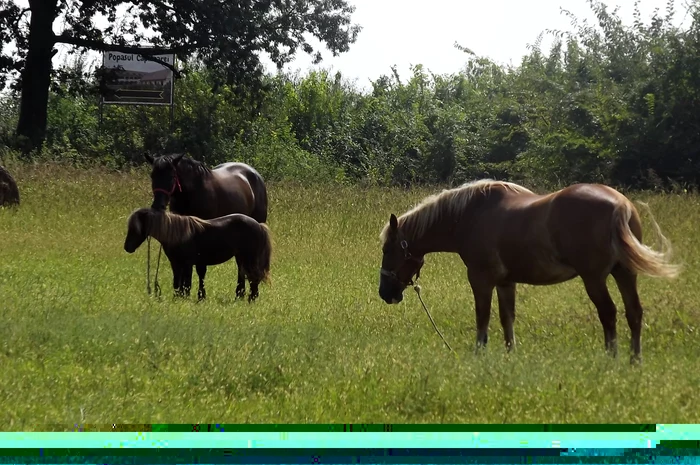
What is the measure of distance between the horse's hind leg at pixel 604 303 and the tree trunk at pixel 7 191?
16974 millimetres

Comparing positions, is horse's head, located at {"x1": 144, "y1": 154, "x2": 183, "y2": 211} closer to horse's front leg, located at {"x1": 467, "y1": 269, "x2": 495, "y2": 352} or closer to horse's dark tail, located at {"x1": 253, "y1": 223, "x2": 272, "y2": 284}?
horse's dark tail, located at {"x1": 253, "y1": 223, "x2": 272, "y2": 284}

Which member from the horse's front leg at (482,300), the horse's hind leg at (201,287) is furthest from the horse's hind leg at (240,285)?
the horse's front leg at (482,300)

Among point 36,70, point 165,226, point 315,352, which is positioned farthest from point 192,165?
point 36,70

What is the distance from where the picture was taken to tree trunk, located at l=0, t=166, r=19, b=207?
22.7 m

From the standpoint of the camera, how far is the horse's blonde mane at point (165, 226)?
40.7 feet

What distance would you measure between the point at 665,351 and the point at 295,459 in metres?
5.94

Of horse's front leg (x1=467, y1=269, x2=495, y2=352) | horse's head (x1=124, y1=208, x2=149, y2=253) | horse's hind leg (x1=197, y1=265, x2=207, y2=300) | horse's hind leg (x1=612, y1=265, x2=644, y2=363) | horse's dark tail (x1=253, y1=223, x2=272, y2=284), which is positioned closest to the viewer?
horse's hind leg (x1=612, y1=265, x2=644, y2=363)

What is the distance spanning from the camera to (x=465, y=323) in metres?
11.6

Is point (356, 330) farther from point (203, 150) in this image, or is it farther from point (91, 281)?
point (203, 150)

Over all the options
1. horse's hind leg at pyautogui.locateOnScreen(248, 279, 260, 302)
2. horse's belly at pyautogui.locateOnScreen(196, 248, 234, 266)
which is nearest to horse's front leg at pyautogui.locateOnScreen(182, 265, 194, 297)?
horse's belly at pyautogui.locateOnScreen(196, 248, 234, 266)

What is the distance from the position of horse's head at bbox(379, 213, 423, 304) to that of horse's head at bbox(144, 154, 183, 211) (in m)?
4.11

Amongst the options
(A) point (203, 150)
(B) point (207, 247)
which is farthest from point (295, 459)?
(A) point (203, 150)

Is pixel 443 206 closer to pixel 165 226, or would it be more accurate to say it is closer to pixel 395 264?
pixel 395 264

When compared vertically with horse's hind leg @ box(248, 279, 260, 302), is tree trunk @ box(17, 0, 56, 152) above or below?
above
